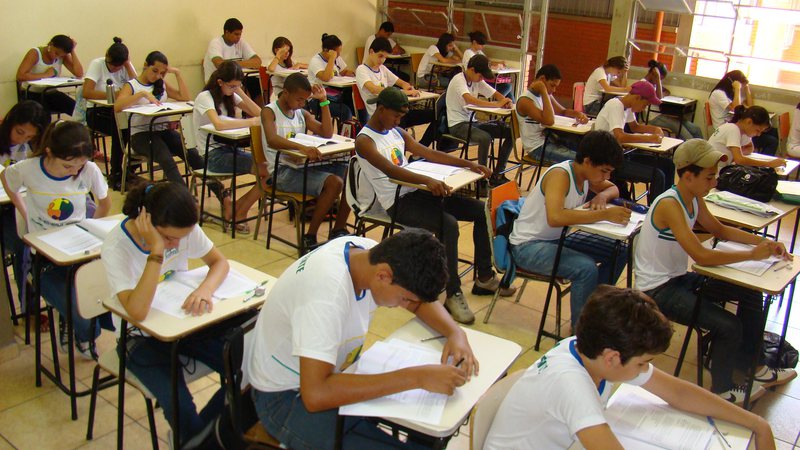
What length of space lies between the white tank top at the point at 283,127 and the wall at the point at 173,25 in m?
3.75

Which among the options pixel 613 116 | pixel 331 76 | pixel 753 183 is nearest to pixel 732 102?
pixel 613 116

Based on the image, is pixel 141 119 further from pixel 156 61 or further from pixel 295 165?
pixel 295 165

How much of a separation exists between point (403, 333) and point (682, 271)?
5.76ft

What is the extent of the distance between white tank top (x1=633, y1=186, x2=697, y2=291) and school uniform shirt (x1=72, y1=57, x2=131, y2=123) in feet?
14.7

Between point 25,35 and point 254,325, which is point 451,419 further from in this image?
point 25,35

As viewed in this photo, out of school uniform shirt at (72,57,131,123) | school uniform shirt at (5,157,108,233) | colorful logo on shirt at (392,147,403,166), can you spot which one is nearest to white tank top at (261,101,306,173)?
colorful logo on shirt at (392,147,403,166)

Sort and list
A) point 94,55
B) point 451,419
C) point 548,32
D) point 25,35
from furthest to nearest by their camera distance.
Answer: point 548,32
point 94,55
point 25,35
point 451,419

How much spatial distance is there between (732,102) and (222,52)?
5812 mm

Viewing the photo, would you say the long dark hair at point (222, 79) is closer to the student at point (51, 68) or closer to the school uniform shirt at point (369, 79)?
the school uniform shirt at point (369, 79)

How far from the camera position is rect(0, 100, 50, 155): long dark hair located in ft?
11.8

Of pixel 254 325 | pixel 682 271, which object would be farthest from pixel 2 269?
pixel 682 271

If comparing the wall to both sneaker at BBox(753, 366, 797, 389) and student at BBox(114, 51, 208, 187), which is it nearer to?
student at BBox(114, 51, 208, 187)

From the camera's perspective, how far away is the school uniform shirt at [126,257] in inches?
94.0

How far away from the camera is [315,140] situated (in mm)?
4824
